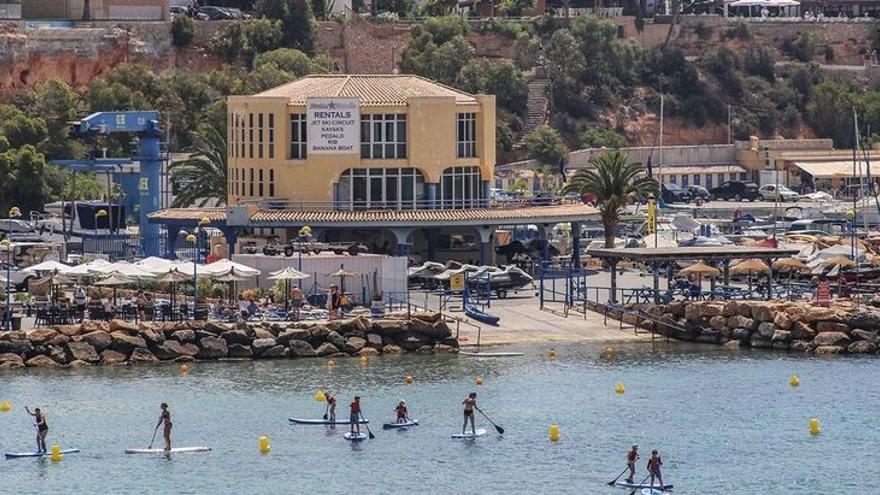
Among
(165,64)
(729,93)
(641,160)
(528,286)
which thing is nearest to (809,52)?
(729,93)

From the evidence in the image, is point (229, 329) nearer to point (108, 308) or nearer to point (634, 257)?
point (108, 308)

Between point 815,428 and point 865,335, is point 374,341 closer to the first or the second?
point 865,335

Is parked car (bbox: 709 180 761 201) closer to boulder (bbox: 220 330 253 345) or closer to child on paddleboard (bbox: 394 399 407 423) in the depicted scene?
boulder (bbox: 220 330 253 345)

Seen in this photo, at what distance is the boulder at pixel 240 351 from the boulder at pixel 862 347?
67.9 feet

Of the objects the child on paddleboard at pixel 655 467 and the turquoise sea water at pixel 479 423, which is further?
the turquoise sea water at pixel 479 423

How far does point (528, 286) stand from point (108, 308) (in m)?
20.0

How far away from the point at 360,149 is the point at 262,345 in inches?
800

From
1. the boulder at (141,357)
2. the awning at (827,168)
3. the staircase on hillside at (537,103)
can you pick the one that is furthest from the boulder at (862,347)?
the staircase on hillside at (537,103)

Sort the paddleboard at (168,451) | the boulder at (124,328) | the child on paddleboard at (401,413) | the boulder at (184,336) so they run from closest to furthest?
1. the paddleboard at (168,451)
2. the child on paddleboard at (401,413)
3. the boulder at (124,328)
4. the boulder at (184,336)

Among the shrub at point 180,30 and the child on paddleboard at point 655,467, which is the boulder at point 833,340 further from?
the shrub at point 180,30

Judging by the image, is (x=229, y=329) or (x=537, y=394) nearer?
(x=537, y=394)

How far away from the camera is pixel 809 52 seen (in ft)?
576

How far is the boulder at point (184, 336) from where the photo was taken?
270ft

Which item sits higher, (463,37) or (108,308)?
(463,37)
